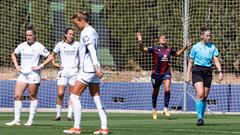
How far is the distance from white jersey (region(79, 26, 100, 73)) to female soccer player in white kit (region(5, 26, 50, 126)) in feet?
9.84

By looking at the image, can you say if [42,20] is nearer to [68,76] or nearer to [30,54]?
[68,76]

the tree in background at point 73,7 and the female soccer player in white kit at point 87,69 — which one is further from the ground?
the tree in background at point 73,7

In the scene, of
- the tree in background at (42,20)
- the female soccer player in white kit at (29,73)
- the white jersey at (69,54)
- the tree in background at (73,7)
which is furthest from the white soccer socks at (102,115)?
the tree in background at (73,7)

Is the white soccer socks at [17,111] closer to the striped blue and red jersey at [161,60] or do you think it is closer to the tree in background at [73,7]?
the striped blue and red jersey at [161,60]

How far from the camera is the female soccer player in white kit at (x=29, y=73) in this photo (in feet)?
57.3

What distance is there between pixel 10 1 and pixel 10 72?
3.06m

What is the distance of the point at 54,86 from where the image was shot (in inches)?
1164

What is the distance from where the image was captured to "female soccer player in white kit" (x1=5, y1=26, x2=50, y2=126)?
1745 centimetres

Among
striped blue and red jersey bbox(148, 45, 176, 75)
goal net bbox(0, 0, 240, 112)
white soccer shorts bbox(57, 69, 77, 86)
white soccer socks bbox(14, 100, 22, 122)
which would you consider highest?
goal net bbox(0, 0, 240, 112)

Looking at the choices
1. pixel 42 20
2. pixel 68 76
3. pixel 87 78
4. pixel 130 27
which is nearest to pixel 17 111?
pixel 87 78

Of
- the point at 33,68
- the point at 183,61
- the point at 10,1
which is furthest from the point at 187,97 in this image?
the point at 33,68

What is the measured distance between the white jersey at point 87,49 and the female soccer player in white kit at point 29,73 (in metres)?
3.00

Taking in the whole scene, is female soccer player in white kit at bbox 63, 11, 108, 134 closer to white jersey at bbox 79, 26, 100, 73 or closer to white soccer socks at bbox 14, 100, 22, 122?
white jersey at bbox 79, 26, 100, 73

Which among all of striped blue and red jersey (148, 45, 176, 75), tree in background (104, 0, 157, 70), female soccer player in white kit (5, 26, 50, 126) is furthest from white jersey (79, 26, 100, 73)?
tree in background (104, 0, 157, 70)
